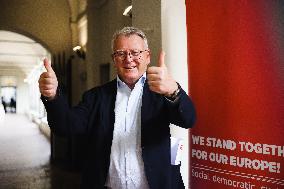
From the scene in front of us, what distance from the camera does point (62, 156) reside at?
7.90 meters

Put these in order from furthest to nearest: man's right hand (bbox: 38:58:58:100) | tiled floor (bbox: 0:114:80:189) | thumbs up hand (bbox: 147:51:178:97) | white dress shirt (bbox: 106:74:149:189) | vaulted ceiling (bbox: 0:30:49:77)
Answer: vaulted ceiling (bbox: 0:30:49:77), tiled floor (bbox: 0:114:80:189), white dress shirt (bbox: 106:74:149:189), man's right hand (bbox: 38:58:58:100), thumbs up hand (bbox: 147:51:178:97)

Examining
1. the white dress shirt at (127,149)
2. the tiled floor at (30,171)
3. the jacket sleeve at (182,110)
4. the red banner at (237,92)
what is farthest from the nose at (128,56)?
the tiled floor at (30,171)

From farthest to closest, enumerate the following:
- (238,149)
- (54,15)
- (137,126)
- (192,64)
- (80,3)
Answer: (54,15)
(80,3)
(192,64)
(238,149)
(137,126)

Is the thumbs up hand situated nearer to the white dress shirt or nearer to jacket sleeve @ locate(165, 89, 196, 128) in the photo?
jacket sleeve @ locate(165, 89, 196, 128)

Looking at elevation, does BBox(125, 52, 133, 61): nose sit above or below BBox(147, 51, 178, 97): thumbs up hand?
above

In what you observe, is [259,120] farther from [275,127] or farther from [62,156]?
[62,156]

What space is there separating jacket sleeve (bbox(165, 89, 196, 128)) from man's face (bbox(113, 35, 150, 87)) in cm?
25

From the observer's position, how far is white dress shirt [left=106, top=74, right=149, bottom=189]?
1.63m

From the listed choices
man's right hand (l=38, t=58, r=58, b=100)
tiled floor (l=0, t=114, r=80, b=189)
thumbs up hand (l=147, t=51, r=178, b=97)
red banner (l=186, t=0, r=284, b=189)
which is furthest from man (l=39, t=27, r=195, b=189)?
tiled floor (l=0, t=114, r=80, b=189)

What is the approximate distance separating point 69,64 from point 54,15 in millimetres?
1222

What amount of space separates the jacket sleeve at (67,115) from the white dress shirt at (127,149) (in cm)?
17

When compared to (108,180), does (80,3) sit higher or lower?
higher

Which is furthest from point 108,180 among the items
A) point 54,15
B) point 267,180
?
point 54,15

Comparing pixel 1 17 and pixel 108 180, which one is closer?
pixel 108 180
